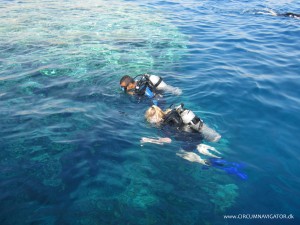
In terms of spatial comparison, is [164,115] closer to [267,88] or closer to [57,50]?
[267,88]

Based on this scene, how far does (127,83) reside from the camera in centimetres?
824

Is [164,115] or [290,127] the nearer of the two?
[164,115]

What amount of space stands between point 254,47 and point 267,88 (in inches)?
161

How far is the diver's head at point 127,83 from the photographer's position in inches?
323

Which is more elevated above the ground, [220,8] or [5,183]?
[220,8]

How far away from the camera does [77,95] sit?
8.91 metres

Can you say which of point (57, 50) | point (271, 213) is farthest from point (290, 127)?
point (57, 50)

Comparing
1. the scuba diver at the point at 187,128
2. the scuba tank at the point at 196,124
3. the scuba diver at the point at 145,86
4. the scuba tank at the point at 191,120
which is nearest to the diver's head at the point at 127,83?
the scuba diver at the point at 145,86

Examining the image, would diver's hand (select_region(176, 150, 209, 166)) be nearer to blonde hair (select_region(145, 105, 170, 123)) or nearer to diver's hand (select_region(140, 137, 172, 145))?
diver's hand (select_region(140, 137, 172, 145))

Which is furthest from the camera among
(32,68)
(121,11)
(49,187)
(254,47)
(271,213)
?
(121,11)

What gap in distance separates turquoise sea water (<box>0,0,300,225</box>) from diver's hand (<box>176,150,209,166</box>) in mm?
114

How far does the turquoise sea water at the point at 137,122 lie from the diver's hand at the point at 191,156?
0.11m

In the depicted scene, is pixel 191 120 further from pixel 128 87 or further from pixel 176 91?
pixel 128 87

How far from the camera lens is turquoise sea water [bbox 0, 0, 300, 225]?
496 centimetres
